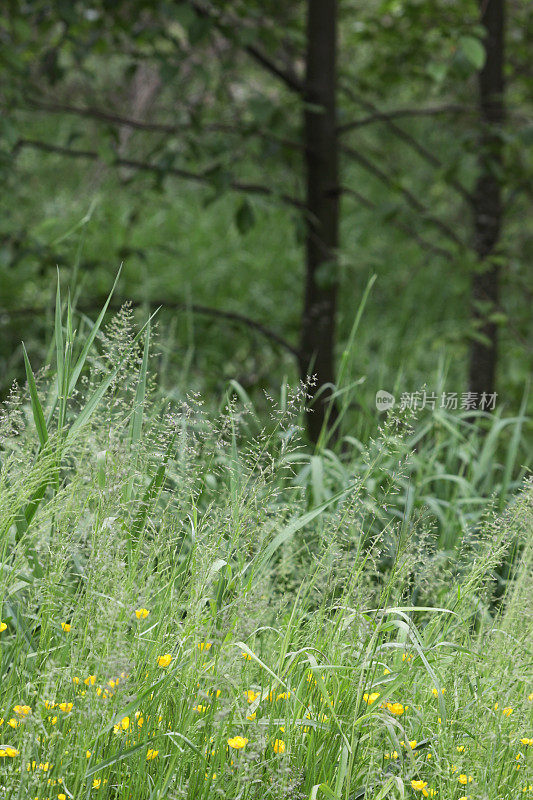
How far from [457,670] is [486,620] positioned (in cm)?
42

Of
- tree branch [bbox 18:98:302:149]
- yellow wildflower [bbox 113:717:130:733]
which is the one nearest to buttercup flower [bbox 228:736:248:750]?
yellow wildflower [bbox 113:717:130:733]

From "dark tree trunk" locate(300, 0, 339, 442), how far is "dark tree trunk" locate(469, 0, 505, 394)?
2.18 ft

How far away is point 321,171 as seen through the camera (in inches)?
127

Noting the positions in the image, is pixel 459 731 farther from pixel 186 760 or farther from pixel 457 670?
pixel 186 760

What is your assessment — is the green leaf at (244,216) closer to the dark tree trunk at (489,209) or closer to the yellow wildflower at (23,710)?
the dark tree trunk at (489,209)

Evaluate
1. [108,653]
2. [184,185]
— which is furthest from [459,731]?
[184,185]

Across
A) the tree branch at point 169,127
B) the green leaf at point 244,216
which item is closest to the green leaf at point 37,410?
the green leaf at point 244,216

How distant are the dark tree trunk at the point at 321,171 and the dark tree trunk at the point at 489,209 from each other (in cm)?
66

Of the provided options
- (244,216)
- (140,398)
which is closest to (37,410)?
(140,398)

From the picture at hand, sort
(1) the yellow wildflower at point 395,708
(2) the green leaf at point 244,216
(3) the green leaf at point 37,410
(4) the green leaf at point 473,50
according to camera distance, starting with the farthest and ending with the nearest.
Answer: (2) the green leaf at point 244,216 < (4) the green leaf at point 473,50 < (3) the green leaf at point 37,410 < (1) the yellow wildflower at point 395,708

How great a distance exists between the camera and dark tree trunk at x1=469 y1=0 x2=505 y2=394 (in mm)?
3533

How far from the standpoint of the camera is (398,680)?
1.28 m

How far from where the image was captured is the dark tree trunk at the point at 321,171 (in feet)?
10.4

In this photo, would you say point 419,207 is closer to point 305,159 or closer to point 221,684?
point 305,159
